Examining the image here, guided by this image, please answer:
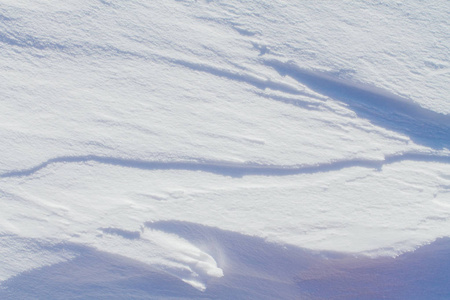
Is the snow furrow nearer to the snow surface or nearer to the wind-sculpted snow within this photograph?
the snow surface

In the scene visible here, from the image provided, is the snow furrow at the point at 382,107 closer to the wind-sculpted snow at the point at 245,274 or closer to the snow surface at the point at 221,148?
the snow surface at the point at 221,148

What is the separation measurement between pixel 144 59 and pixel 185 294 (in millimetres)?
378

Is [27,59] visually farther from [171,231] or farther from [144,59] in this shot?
[171,231]

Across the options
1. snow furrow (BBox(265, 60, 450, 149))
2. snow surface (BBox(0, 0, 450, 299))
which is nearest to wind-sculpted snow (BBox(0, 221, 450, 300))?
snow surface (BBox(0, 0, 450, 299))

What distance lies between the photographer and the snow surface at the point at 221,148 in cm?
58

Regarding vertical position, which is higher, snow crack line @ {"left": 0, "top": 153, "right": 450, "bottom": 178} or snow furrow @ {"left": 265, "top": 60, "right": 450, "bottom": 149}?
snow furrow @ {"left": 265, "top": 60, "right": 450, "bottom": 149}

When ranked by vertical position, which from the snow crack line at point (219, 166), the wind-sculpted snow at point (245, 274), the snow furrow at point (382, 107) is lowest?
the wind-sculpted snow at point (245, 274)

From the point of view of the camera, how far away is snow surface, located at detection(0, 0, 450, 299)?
58cm

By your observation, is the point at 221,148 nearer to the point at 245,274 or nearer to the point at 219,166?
the point at 219,166

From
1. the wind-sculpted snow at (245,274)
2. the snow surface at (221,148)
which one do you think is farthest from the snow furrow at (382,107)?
the wind-sculpted snow at (245,274)

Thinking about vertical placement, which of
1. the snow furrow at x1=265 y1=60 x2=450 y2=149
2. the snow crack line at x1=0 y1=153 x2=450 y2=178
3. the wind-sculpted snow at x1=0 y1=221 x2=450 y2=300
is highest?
the snow furrow at x1=265 y1=60 x2=450 y2=149

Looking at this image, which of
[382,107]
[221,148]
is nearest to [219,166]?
[221,148]

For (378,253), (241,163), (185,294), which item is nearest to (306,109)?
(241,163)

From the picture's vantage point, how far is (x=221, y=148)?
0.60 m
